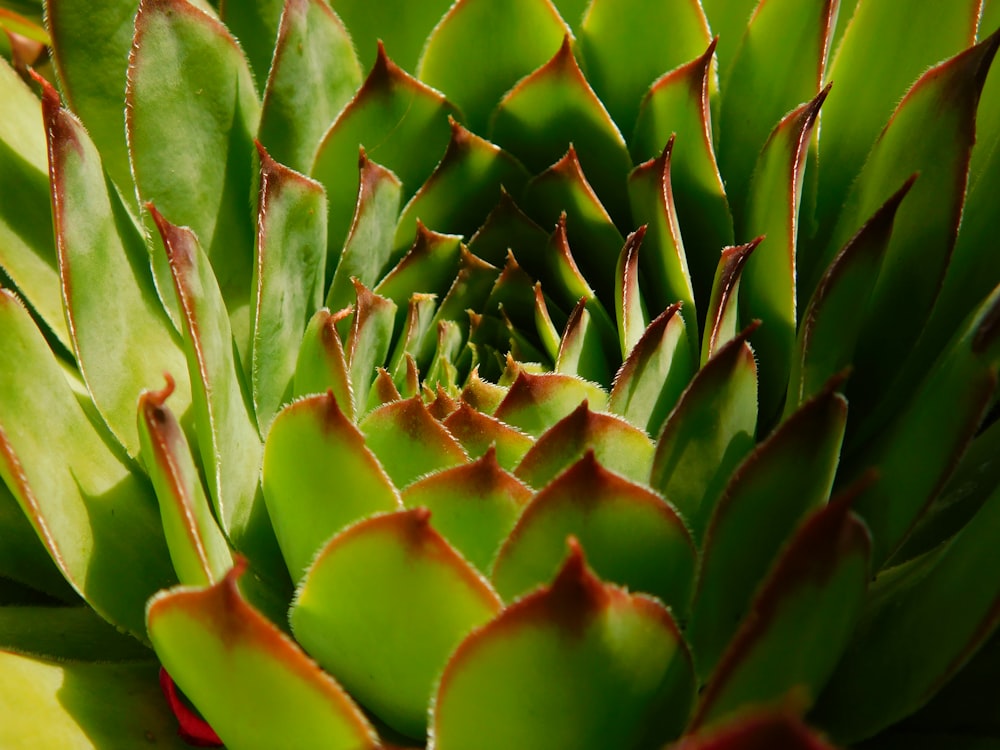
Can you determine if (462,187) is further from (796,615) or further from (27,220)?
(796,615)

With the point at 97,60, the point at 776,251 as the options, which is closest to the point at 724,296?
the point at 776,251

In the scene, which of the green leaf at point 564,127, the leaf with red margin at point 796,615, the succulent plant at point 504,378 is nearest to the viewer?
the leaf with red margin at point 796,615

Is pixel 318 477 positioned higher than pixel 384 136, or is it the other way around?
pixel 384 136

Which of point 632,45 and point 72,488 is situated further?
point 632,45

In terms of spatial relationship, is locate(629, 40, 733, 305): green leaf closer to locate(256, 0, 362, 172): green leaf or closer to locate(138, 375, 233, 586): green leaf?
locate(256, 0, 362, 172): green leaf

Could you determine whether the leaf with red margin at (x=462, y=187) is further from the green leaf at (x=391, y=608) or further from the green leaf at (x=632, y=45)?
the green leaf at (x=391, y=608)

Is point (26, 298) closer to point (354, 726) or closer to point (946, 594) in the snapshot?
point (354, 726)

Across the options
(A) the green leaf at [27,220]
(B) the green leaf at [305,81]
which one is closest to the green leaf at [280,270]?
(B) the green leaf at [305,81]
